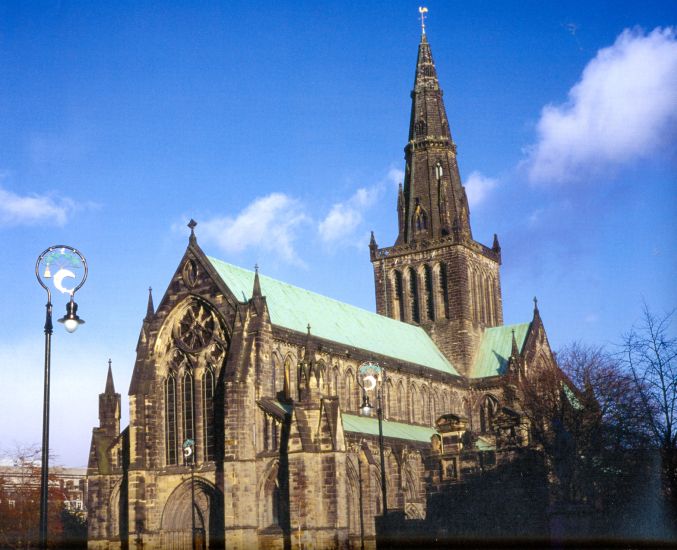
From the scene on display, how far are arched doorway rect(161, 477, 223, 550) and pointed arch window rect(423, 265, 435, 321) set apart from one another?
104 ft

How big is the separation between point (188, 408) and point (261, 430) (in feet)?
16.9

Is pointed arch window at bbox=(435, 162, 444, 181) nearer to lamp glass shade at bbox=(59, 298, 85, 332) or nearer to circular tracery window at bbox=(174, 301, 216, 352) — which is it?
circular tracery window at bbox=(174, 301, 216, 352)

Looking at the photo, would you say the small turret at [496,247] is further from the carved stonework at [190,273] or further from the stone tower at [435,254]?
the carved stonework at [190,273]

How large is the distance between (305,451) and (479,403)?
2934 cm

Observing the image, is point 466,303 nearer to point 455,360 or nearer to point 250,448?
point 455,360

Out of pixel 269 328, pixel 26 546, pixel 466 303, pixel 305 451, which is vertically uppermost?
pixel 466 303

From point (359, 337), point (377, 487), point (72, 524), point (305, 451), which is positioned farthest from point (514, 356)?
point (72, 524)

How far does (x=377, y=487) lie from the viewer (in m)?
58.9

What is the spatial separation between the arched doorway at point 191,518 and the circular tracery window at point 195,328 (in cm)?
748

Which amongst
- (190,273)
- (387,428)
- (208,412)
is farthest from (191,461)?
(387,428)

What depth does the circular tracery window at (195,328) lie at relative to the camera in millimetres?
58125

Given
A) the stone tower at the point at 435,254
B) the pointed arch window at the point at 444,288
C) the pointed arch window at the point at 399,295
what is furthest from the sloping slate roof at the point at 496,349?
the pointed arch window at the point at 399,295

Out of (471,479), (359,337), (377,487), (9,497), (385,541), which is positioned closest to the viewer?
(471,479)

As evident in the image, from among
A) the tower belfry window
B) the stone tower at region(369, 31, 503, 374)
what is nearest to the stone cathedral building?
the stone tower at region(369, 31, 503, 374)
